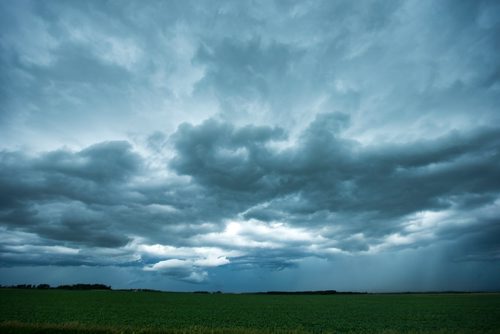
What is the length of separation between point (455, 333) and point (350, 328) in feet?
Answer: 34.3

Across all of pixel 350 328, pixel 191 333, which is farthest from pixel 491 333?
pixel 191 333

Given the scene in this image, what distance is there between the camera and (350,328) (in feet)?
115

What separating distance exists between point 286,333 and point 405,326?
20929 mm

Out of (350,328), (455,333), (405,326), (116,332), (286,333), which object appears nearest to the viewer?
(116,332)

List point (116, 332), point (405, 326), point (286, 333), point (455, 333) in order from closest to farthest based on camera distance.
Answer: point (116, 332), point (286, 333), point (455, 333), point (405, 326)

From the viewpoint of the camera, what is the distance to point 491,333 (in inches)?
1141

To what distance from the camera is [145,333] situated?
21.4 metres

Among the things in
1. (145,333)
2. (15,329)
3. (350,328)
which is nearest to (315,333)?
(350,328)

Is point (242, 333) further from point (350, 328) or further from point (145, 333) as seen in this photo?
point (350, 328)

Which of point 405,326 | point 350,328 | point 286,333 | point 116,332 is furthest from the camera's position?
point 405,326

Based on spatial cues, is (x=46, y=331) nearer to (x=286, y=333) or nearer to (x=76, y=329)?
(x=76, y=329)

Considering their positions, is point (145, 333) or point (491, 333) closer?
point (145, 333)

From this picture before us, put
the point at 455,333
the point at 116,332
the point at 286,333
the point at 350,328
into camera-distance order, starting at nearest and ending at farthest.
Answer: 1. the point at 116,332
2. the point at 286,333
3. the point at 455,333
4. the point at 350,328

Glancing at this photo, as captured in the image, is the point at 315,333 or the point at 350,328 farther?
the point at 350,328
